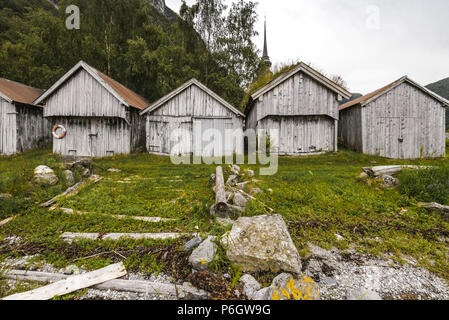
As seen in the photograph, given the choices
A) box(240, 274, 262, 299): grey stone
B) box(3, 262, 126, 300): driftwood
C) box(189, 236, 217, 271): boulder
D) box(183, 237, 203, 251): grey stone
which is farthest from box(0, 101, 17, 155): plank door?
box(240, 274, 262, 299): grey stone

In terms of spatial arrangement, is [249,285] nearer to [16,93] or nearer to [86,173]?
[86,173]

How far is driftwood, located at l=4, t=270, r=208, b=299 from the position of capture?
7.72 ft

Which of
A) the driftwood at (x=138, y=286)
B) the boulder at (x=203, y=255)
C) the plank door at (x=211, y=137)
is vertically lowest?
A: the driftwood at (x=138, y=286)

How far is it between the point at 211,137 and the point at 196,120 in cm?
154

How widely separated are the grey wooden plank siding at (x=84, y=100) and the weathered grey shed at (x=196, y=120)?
203 cm

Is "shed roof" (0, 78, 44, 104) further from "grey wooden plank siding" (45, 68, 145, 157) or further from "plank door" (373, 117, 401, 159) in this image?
"plank door" (373, 117, 401, 159)

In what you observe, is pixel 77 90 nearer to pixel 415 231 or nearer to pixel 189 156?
pixel 189 156

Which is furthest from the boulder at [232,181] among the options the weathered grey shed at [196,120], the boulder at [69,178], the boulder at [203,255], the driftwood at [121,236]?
the weathered grey shed at [196,120]

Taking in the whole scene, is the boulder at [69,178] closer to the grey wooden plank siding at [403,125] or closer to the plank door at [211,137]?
the plank door at [211,137]

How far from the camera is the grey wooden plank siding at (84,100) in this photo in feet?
42.4

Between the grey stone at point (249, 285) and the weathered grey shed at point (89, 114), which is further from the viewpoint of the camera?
the weathered grey shed at point (89, 114)

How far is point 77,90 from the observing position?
13023 mm

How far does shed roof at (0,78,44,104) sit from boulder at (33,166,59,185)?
10.6 meters
